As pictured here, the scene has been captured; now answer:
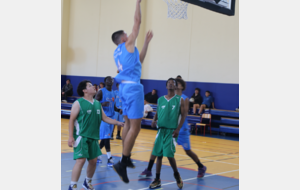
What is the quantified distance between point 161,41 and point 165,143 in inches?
426

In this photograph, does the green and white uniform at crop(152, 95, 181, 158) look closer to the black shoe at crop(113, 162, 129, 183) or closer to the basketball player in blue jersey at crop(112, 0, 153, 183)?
the basketball player in blue jersey at crop(112, 0, 153, 183)

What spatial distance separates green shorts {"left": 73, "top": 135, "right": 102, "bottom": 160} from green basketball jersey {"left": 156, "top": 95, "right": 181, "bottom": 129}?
120 centimetres

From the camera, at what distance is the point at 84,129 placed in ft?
13.4

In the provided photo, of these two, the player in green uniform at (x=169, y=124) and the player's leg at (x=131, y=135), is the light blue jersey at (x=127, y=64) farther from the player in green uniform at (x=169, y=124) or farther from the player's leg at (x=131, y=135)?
the player in green uniform at (x=169, y=124)

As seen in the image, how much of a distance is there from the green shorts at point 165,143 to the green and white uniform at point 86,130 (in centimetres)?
108

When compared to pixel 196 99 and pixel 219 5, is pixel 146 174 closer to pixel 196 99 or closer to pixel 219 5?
pixel 219 5

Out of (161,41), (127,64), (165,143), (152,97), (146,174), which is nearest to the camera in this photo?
(127,64)

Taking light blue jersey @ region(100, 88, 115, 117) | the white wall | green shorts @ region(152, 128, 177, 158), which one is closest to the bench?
the white wall

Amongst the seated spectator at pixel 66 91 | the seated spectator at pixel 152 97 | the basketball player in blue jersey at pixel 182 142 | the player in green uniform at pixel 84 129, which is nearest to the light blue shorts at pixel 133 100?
the player in green uniform at pixel 84 129

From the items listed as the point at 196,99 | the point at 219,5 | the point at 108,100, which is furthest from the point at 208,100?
the point at 219,5

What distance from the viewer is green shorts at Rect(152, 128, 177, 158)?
4.80m

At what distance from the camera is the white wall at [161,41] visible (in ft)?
43.5
